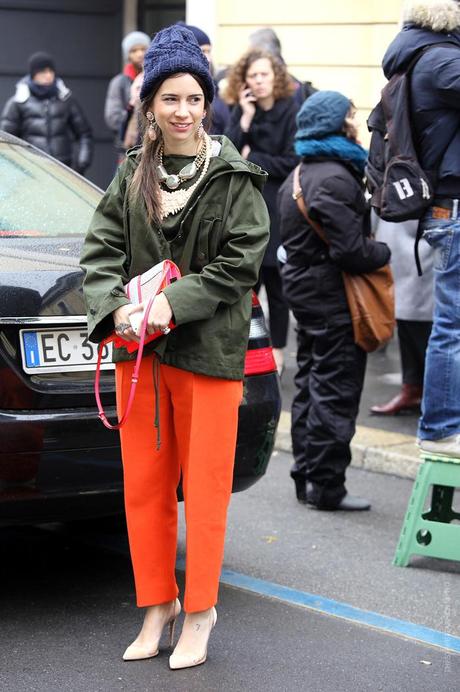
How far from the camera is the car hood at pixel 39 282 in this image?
406cm

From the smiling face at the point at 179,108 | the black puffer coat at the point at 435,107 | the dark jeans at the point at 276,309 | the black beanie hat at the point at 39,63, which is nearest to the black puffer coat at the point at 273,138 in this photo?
→ the dark jeans at the point at 276,309

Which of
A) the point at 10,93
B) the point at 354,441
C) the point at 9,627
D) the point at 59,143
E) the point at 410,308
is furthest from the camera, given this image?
the point at 10,93

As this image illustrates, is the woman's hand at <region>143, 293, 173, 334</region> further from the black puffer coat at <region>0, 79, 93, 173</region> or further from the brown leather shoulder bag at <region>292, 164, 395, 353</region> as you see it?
the black puffer coat at <region>0, 79, 93, 173</region>

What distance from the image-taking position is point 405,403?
7.61 meters

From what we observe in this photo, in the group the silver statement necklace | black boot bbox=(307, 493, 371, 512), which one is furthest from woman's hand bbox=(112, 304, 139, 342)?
black boot bbox=(307, 493, 371, 512)

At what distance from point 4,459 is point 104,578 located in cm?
97

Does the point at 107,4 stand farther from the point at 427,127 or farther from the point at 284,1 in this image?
the point at 427,127

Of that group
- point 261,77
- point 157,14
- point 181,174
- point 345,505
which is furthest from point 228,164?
point 157,14

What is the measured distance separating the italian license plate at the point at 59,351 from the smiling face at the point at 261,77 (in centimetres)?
401

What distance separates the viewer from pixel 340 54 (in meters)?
10.1

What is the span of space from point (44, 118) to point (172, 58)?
7.89 metres

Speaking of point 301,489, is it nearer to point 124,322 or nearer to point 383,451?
→ point 383,451

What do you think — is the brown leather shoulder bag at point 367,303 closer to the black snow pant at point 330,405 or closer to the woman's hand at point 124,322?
the black snow pant at point 330,405

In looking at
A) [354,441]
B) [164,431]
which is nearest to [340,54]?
[354,441]
